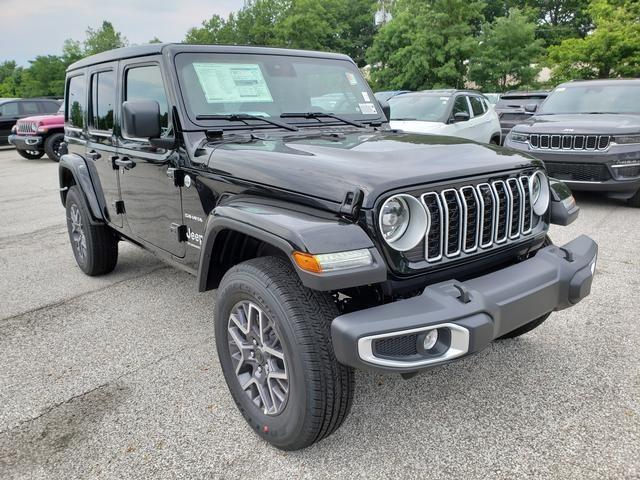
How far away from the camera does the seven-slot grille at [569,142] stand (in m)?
6.85

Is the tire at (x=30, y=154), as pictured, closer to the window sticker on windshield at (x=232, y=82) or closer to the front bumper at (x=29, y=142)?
the front bumper at (x=29, y=142)

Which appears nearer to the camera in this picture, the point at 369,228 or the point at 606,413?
the point at 369,228

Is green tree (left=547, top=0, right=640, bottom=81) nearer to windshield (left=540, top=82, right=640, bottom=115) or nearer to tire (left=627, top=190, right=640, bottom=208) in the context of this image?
windshield (left=540, top=82, right=640, bottom=115)

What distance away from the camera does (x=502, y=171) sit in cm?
256

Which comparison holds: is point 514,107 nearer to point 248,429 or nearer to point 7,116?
point 248,429

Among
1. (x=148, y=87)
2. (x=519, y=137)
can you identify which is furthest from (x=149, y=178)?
(x=519, y=137)

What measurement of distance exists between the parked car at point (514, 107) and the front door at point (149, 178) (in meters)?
10.3

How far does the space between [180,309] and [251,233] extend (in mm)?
2128

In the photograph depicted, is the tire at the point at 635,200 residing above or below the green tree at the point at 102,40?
below

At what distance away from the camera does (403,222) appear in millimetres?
2232

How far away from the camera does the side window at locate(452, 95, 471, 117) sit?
9.60m

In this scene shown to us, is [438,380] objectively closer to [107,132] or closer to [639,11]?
[107,132]

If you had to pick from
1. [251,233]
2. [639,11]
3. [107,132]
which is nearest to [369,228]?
[251,233]

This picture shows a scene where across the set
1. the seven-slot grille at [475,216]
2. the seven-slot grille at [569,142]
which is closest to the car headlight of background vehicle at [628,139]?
the seven-slot grille at [569,142]
